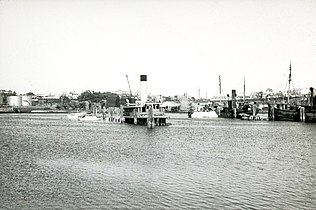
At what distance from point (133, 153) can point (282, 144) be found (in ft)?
67.7

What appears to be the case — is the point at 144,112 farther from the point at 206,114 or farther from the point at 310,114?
the point at 206,114

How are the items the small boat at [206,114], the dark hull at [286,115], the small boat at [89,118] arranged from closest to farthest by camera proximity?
the dark hull at [286,115] < the small boat at [89,118] < the small boat at [206,114]

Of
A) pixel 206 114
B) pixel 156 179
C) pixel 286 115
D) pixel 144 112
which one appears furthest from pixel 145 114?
pixel 206 114

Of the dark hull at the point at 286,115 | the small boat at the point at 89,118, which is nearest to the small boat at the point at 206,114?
the dark hull at the point at 286,115

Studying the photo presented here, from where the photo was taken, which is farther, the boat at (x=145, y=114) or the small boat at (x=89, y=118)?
the small boat at (x=89, y=118)

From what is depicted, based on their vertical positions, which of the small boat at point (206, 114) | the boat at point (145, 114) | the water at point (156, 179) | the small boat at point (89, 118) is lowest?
the small boat at point (206, 114)

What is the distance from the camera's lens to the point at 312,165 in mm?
32094

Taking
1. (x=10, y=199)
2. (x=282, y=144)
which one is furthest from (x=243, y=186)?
(x=282, y=144)

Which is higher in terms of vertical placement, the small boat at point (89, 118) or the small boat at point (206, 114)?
the small boat at point (89, 118)

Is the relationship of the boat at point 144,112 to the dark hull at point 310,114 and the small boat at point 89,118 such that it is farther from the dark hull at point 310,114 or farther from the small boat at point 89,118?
the dark hull at point 310,114

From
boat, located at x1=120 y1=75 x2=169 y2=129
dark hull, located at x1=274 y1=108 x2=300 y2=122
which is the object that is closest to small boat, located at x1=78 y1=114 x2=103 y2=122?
boat, located at x1=120 y1=75 x2=169 y2=129

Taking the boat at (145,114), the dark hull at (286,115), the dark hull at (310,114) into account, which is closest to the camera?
the boat at (145,114)

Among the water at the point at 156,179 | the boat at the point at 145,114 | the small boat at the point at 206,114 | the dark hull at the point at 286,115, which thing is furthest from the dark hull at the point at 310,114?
the water at the point at 156,179

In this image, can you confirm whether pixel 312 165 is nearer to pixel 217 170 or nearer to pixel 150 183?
pixel 217 170
